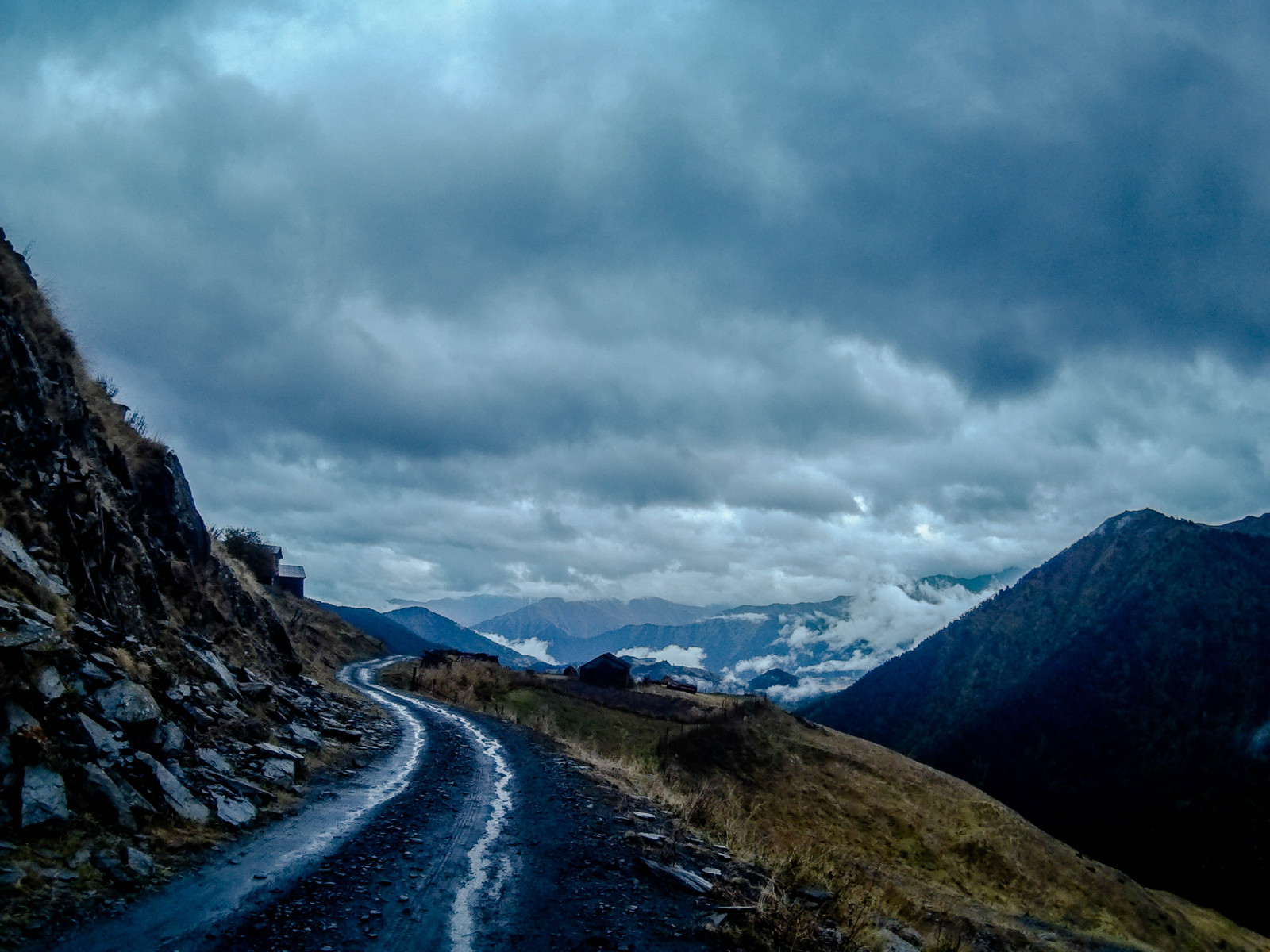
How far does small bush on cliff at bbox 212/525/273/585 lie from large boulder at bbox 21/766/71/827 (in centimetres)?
6095

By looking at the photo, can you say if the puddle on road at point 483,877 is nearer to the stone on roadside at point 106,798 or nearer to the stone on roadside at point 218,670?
the stone on roadside at point 106,798

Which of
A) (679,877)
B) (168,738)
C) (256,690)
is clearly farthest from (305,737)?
(679,877)

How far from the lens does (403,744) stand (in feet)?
78.0

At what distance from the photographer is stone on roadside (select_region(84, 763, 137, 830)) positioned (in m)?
9.12

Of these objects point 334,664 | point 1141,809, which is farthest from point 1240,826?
point 334,664

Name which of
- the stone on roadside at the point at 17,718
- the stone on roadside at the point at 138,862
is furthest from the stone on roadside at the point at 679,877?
the stone on roadside at the point at 17,718

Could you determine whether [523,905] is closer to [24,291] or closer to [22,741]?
[22,741]

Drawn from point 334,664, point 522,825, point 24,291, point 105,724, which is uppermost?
point 24,291

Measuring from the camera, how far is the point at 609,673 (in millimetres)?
94312

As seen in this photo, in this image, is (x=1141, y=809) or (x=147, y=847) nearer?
(x=147, y=847)

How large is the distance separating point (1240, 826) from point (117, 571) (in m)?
237

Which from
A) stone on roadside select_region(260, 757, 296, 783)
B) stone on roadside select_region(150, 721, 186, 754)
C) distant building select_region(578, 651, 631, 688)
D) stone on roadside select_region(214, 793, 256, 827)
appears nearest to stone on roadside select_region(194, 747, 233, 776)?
stone on roadside select_region(150, 721, 186, 754)

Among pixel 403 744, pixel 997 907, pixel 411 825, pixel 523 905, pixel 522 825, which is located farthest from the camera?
pixel 997 907

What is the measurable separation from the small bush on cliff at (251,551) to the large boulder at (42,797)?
6095 centimetres
